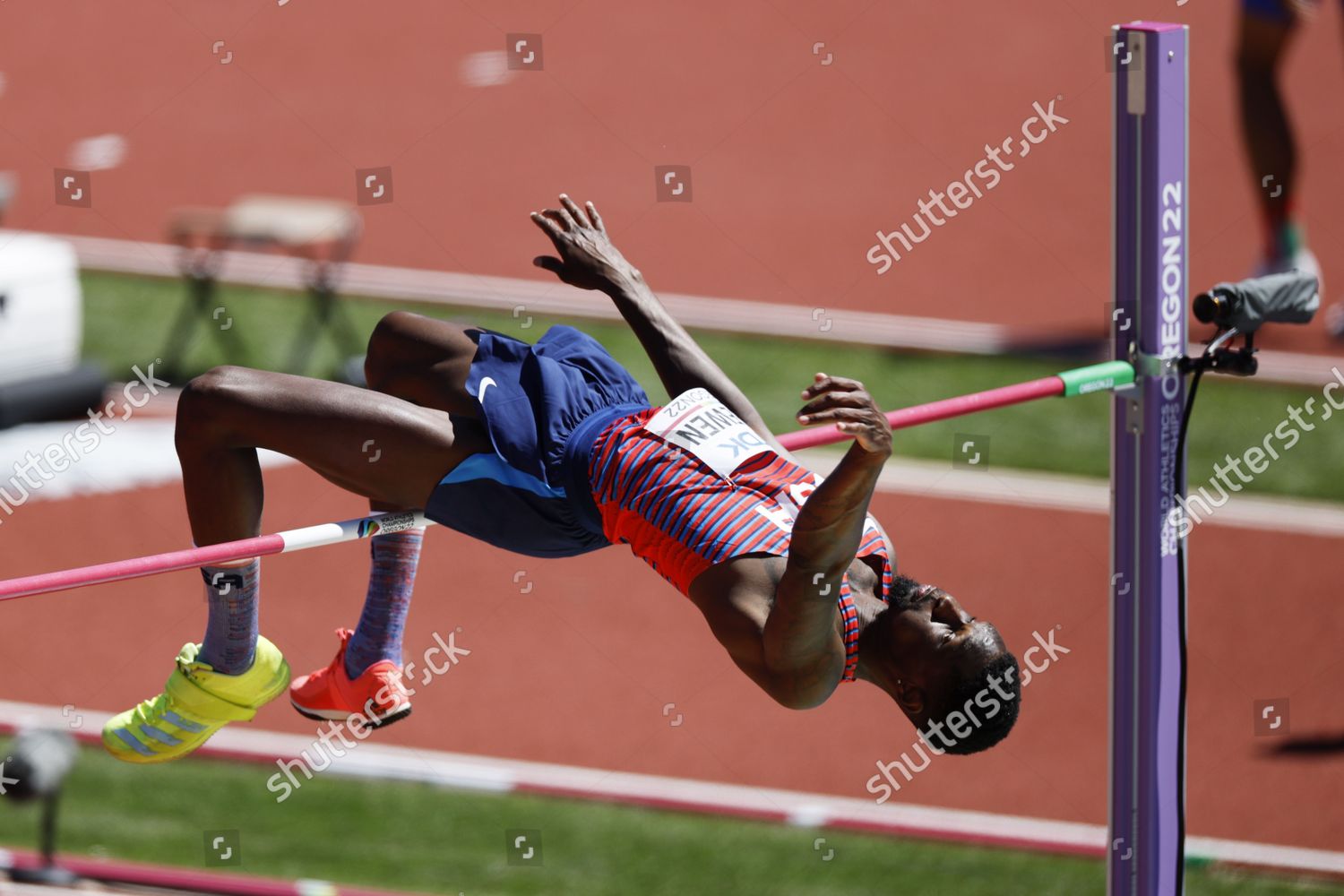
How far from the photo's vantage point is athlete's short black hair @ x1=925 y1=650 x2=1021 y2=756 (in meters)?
3.89

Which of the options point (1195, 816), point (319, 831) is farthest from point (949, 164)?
point (319, 831)

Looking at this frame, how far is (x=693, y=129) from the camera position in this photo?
1223 centimetres

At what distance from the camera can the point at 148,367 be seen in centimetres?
989

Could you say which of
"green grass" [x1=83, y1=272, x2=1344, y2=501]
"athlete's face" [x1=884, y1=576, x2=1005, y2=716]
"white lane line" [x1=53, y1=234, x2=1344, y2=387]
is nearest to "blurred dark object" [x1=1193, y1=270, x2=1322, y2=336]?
"athlete's face" [x1=884, y1=576, x2=1005, y2=716]

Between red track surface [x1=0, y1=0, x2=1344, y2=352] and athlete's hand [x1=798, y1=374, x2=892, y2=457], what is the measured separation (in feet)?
23.9

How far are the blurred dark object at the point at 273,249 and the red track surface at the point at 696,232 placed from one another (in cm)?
67

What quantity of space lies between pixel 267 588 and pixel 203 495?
4.40m

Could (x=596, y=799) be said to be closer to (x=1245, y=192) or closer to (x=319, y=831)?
(x=319, y=831)

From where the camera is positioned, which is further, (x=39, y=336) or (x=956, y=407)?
(x=39, y=336)

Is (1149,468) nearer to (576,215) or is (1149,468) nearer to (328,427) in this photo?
(576,215)

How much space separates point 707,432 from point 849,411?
0.68 m

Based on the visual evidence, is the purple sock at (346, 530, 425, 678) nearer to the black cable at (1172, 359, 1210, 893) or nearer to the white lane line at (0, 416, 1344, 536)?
the black cable at (1172, 359, 1210, 893)

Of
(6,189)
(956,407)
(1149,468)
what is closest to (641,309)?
(956,407)

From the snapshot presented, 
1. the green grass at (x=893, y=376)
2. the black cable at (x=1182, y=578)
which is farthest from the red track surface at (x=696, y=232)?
the black cable at (x=1182, y=578)
